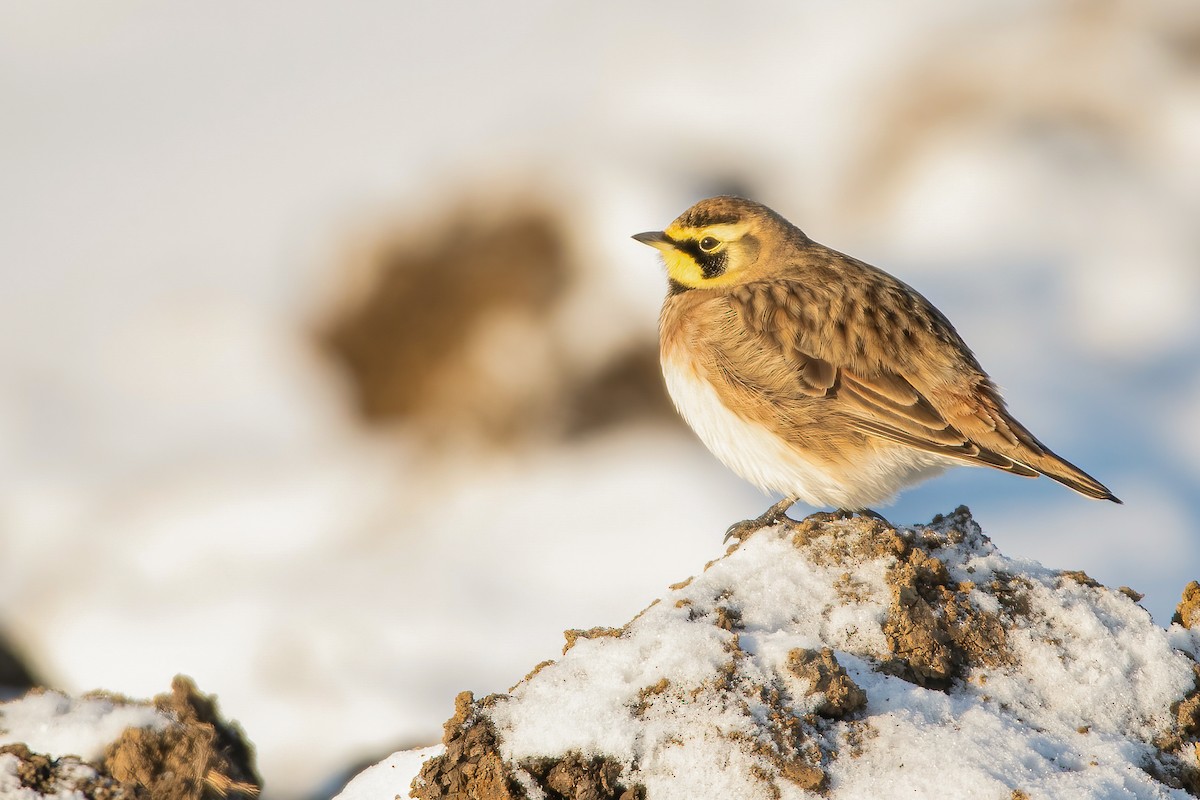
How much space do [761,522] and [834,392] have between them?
79 centimetres

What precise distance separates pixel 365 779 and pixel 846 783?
180cm

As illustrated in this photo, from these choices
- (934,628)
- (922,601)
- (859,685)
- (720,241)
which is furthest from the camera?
(720,241)

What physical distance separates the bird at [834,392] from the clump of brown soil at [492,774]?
2.53m

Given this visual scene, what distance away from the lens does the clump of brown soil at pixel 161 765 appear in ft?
14.7

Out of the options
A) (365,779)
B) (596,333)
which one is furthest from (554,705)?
(596,333)

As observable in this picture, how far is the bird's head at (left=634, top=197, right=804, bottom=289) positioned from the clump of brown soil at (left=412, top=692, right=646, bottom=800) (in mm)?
3993

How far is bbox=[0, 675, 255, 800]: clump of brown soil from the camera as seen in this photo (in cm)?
→ 448

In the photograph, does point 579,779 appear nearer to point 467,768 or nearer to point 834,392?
point 467,768

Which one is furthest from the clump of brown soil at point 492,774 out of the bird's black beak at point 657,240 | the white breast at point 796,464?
the bird's black beak at point 657,240

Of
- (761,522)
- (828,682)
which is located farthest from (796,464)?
(828,682)

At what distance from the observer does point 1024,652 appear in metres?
4.59

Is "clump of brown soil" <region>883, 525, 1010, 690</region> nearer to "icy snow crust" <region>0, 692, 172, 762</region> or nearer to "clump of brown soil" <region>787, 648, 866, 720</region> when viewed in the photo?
"clump of brown soil" <region>787, 648, 866, 720</region>

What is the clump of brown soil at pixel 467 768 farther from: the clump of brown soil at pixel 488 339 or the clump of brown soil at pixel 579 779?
the clump of brown soil at pixel 488 339

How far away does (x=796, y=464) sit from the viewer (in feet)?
20.9
